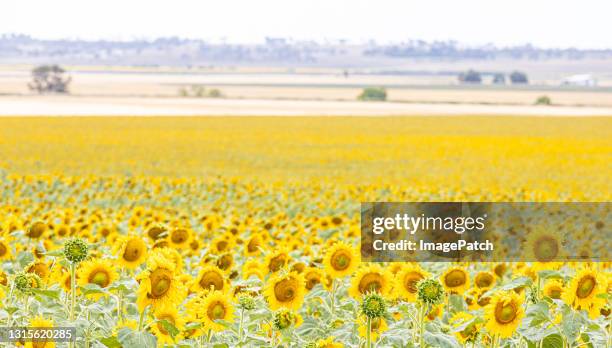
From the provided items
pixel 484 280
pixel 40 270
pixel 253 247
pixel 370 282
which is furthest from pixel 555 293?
pixel 40 270

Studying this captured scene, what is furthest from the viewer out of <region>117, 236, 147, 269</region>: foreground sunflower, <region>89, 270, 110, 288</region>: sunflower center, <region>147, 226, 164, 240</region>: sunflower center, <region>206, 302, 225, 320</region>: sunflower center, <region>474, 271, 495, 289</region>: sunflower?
<region>147, 226, 164, 240</region>: sunflower center

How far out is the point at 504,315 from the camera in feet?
11.5

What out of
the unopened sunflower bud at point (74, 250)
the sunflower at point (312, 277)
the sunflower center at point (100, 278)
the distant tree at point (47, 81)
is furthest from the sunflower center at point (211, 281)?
the distant tree at point (47, 81)

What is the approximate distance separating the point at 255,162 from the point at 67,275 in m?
26.6

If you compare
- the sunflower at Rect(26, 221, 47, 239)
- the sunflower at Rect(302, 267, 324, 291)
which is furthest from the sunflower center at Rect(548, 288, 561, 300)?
the sunflower at Rect(26, 221, 47, 239)

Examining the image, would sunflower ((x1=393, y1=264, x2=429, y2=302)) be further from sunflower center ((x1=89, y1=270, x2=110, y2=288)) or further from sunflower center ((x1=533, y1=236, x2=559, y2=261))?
sunflower center ((x1=89, y1=270, x2=110, y2=288))

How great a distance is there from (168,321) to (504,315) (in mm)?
1194

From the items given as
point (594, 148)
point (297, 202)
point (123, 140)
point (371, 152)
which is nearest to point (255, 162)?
point (371, 152)

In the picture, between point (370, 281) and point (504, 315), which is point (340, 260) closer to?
point (370, 281)

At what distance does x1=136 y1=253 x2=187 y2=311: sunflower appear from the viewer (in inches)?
134

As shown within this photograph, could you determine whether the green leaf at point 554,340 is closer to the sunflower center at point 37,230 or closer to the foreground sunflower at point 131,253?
the foreground sunflower at point 131,253

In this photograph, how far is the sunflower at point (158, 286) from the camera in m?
3.39

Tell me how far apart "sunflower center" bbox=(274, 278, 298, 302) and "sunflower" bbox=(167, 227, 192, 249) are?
6.24 feet

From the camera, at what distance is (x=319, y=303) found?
16.8 ft
